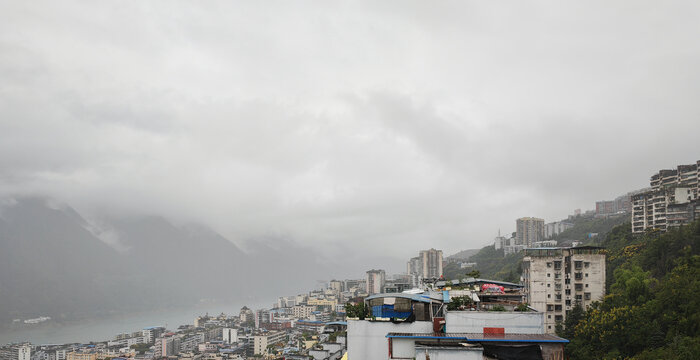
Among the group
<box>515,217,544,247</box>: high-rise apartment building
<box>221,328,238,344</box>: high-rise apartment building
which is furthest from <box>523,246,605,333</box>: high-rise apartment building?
<box>515,217,544,247</box>: high-rise apartment building

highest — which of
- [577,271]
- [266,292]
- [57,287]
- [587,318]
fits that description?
[577,271]

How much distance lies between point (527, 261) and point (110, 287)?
134703 millimetres

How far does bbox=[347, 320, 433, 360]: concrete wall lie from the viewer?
7.72 m

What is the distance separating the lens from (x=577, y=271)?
19.4 m

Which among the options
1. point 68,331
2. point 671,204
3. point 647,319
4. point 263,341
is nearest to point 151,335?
point 263,341

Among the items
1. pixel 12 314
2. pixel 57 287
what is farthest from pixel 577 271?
pixel 57 287

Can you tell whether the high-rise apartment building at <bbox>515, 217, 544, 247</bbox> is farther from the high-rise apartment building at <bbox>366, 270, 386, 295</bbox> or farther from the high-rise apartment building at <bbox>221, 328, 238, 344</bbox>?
the high-rise apartment building at <bbox>221, 328, 238, 344</bbox>

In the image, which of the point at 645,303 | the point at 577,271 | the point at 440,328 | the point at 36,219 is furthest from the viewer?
the point at 36,219

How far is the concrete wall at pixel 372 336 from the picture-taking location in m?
7.72

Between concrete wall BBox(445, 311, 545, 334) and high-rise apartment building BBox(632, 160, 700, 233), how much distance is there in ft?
76.7

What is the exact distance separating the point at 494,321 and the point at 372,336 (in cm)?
199

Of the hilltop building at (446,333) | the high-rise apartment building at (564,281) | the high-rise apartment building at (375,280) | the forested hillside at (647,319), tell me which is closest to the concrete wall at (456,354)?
the hilltop building at (446,333)

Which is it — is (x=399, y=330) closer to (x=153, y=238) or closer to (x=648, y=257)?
(x=648, y=257)

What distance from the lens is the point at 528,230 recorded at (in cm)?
7162
